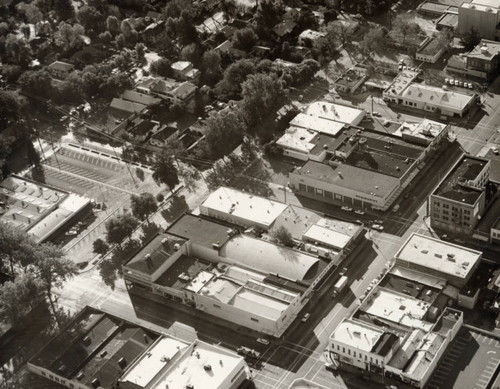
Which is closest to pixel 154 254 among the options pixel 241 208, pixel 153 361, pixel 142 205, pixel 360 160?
pixel 142 205

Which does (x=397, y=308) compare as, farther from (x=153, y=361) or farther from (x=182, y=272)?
(x=153, y=361)

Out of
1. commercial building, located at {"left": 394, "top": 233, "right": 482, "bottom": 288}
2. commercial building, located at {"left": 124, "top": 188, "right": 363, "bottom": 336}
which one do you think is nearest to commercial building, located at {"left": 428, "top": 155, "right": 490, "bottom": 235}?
commercial building, located at {"left": 394, "top": 233, "right": 482, "bottom": 288}

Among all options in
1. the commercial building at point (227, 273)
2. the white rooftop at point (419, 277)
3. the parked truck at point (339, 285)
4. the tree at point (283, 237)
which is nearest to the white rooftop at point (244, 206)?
the commercial building at point (227, 273)

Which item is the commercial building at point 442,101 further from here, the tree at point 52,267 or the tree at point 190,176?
the tree at point 52,267

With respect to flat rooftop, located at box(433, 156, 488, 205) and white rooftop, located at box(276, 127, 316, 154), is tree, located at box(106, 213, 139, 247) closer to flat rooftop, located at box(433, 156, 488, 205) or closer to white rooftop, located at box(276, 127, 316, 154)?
white rooftop, located at box(276, 127, 316, 154)

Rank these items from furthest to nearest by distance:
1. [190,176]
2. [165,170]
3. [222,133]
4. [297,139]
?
1. [297,139]
2. [222,133]
3. [190,176]
4. [165,170]

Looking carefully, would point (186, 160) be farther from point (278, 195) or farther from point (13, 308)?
point (13, 308)
